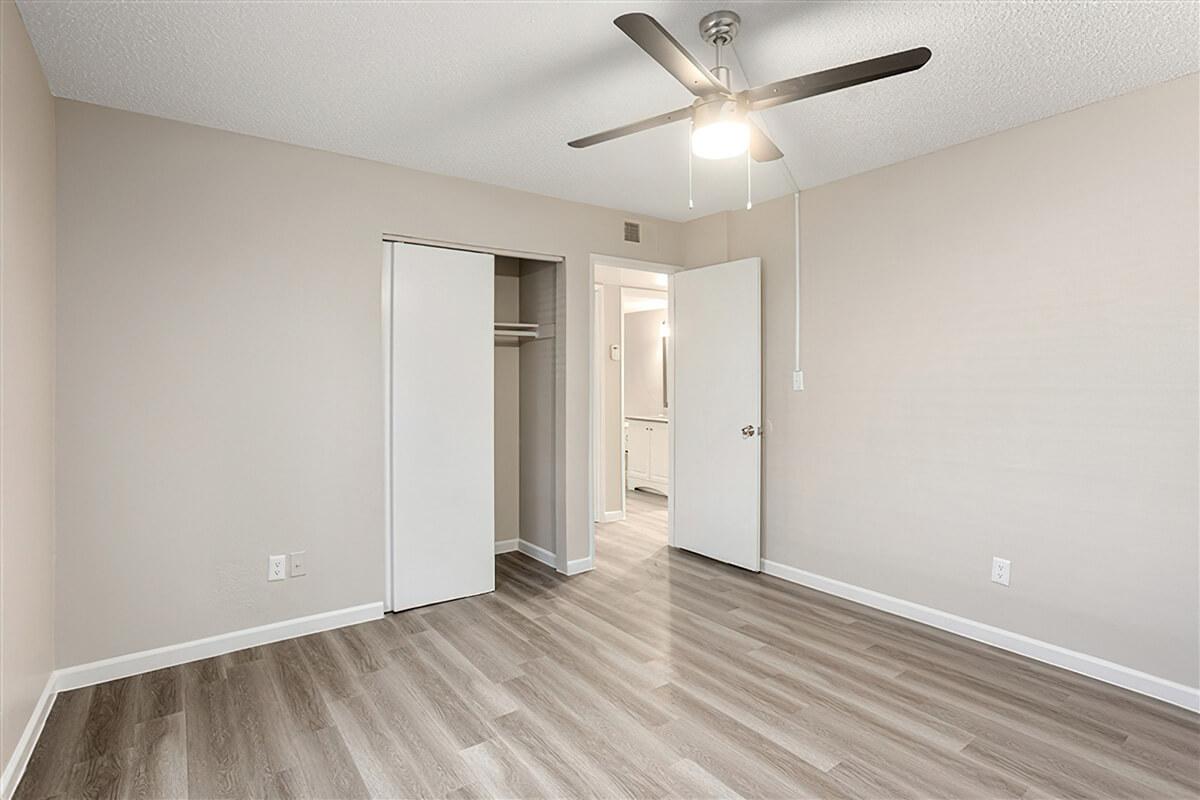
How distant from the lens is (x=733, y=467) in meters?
4.23

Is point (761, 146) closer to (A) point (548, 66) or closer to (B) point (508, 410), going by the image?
(A) point (548, 66)

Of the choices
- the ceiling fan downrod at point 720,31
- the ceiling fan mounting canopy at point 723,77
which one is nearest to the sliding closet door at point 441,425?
the ceiling fan mounting canopy at point 723,77

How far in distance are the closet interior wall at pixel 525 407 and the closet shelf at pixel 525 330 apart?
0.03 m

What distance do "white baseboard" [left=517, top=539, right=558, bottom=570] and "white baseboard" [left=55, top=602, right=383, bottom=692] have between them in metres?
1.25

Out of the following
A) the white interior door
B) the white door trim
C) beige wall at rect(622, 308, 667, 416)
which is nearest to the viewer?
the white door trim

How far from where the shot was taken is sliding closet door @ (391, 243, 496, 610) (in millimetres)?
3475

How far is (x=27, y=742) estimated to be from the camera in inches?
83.7

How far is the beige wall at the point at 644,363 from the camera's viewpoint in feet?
25.4

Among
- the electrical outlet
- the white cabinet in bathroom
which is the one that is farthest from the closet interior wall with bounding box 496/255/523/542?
the electrical outlet

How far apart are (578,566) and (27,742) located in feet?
8.89

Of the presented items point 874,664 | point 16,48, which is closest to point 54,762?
point 16,48

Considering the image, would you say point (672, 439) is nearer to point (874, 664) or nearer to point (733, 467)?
point (733, 467)

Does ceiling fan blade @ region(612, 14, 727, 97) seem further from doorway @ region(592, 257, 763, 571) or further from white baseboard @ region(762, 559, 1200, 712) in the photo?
white baseboard @ region(762, 559, 1200, 712)

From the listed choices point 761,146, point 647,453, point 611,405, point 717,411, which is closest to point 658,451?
point 647,453
